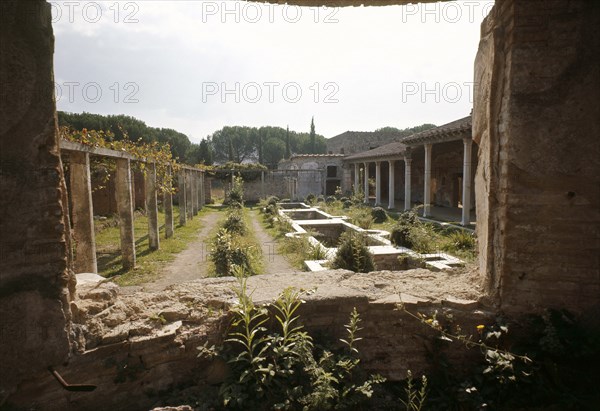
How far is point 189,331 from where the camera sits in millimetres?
2623

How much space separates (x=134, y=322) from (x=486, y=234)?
9.89 feet

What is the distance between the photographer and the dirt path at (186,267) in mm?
6824

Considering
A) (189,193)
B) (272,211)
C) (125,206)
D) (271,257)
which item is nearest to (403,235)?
(271,257)

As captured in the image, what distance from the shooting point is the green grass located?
7252mm

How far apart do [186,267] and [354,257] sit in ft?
13.5

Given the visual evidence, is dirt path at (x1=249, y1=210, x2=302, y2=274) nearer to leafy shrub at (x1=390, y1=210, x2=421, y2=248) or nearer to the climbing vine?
leafy shrub at (x1=390, y1=210, x2=421, y2=248)

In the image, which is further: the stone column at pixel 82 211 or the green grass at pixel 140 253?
the green grass at pixel 140 253

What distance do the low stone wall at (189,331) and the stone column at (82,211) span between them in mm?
3763

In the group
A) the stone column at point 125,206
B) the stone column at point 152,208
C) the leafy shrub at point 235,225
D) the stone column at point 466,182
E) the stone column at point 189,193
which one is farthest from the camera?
Result: the stone column at point 189,193

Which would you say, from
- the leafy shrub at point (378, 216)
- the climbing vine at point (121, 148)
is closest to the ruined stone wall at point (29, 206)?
the climbing vine at point (121, 148)

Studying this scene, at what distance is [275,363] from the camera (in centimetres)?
243

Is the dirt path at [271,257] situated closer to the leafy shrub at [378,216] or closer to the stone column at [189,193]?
the leafy shrub at [378,216]

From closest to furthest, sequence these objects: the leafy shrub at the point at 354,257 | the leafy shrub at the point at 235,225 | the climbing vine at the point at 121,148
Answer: the climbing vine at the point at 121,148, the leafy shrub at the point at 354,257, the leafy shrub at the point at 235,225

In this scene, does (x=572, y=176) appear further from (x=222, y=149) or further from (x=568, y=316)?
(x=222, y=149)
